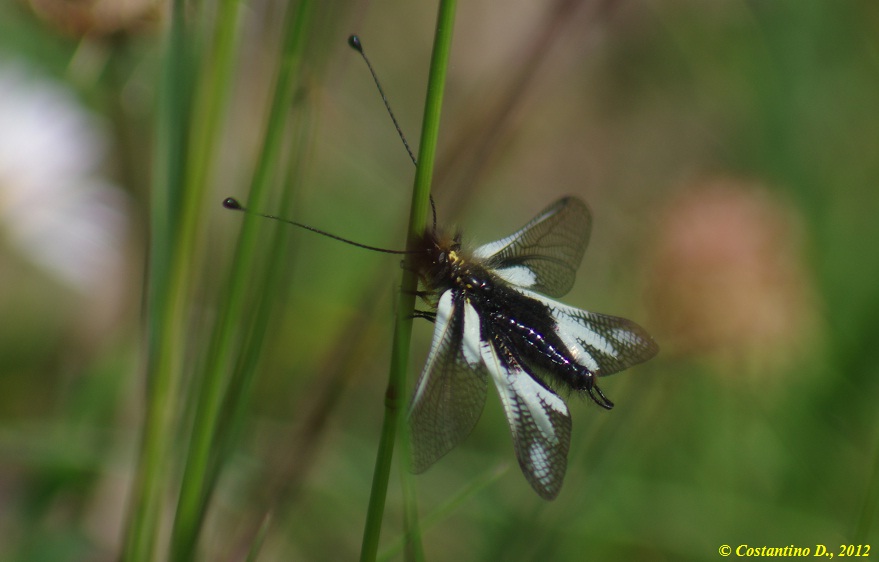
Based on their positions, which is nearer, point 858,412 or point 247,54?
point 247,54

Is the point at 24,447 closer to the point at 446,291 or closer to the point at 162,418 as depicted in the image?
the point at 162,418

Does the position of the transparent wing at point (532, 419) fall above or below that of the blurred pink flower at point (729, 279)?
below

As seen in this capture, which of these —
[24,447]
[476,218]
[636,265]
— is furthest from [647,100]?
[24,447]

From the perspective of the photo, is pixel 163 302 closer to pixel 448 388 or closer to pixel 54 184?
pixel 448 388

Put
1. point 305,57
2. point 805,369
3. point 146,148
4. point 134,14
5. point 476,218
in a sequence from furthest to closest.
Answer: point 476,218
point 805,369
point 146,148
point 134,14
point 305,57

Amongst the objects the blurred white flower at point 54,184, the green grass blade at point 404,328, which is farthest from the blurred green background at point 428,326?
the green grass blade at point 404,328
